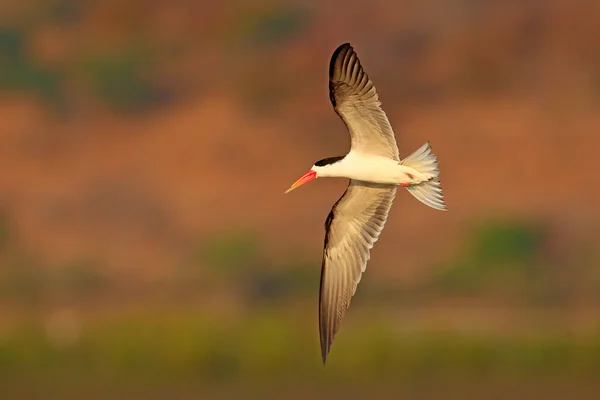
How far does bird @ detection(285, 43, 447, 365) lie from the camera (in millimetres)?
6109

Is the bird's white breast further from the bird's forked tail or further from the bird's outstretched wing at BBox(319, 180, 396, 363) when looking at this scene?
the bird's outstretched wing at BBox(319, 180, 396, 363)

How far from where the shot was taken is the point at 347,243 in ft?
23.0

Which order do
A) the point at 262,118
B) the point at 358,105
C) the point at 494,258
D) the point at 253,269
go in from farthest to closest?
the point at 262,118, the point at 253,269, the point at 494,258, the point at 358,105

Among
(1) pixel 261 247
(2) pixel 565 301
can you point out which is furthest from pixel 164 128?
(2) pixel 565 301

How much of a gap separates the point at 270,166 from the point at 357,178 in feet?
63.6

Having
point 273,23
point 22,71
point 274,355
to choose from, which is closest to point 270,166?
point 273,23

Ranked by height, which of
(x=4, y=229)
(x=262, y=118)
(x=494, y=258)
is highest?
(x=262, y=118)

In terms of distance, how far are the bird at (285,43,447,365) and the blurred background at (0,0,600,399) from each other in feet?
23.8

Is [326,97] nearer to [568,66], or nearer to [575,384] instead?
[568,66]

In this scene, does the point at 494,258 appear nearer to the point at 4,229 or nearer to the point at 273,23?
the point at 4,229

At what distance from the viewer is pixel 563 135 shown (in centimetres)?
2555

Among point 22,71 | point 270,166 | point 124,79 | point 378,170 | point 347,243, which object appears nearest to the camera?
point 378,170

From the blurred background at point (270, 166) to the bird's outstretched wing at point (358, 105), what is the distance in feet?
26.1

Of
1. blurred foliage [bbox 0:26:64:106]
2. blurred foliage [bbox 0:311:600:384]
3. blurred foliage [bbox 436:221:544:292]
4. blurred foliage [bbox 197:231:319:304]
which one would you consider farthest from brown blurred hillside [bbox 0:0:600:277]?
blurred foliage [bbox 0:311:600:384]
